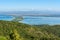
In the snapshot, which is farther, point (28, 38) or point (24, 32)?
point (24, 32)

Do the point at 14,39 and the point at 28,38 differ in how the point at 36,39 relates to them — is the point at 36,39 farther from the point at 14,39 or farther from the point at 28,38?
the point at 14,39

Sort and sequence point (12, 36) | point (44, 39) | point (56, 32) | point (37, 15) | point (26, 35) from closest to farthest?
point (12, 36) → point (44, 39) → point (26, 35) → point (56, 32) → point (37, 15)

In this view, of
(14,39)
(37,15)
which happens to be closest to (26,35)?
(14,39)

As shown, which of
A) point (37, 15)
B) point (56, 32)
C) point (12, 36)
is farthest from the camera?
point (37, 15)

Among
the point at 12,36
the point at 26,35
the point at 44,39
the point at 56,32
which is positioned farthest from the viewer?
the point at 56,32

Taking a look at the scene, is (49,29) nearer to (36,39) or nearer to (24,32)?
(24,32)

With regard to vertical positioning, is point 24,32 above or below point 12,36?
below

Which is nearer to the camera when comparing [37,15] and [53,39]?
[53,39]

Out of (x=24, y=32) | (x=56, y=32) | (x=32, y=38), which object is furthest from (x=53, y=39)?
(x=56, y=32)

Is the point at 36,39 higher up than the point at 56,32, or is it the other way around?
the point at 36,39
